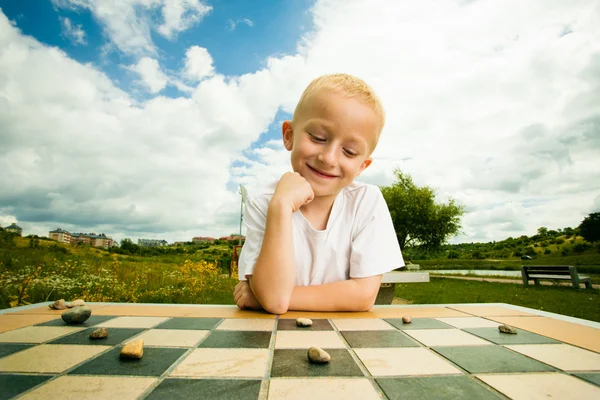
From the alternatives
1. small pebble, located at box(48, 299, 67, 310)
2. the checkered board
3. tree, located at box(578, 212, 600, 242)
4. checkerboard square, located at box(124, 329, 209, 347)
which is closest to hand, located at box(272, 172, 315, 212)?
the checkered board

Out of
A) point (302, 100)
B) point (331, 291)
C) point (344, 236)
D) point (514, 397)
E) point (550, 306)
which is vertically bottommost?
point (550, 306)

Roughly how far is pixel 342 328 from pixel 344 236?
83 centimetres

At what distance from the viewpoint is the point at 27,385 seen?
859 mm

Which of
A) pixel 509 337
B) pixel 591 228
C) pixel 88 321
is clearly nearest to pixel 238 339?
pixel 88 321

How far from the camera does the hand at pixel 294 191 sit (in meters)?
1.89

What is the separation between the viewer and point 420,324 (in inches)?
62.2

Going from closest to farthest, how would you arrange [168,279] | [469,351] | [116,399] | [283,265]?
[116,399] < [469,351] < [283,265] < [168,279]

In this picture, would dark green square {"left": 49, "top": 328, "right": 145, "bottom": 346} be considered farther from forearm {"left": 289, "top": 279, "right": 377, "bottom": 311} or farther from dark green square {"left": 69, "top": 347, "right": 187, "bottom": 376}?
forearm {"left": 289, "top": 279, "right": 377, "bottom": 311}

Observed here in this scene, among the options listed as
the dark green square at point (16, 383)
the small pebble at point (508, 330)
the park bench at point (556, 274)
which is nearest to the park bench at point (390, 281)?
the small pebble at point (508, 330)

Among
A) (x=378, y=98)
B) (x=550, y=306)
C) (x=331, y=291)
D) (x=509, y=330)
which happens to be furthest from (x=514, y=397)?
(x=550, y=306)

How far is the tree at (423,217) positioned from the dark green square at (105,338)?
980 inches

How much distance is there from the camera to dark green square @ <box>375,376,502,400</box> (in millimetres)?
813

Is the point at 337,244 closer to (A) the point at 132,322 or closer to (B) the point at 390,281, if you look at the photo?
(A) the point at 132,322

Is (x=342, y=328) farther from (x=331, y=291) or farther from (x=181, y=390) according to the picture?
(x=181, y=390)
